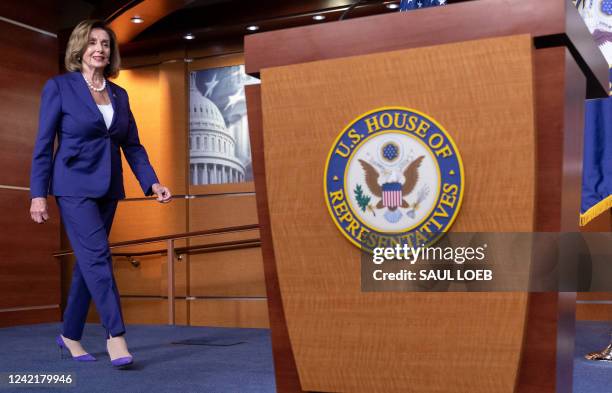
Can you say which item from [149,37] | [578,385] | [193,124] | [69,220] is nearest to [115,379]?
[69,220]

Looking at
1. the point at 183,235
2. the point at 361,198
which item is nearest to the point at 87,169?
the point at 361,198

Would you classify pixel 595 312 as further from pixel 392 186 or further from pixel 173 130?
pixel 392 186

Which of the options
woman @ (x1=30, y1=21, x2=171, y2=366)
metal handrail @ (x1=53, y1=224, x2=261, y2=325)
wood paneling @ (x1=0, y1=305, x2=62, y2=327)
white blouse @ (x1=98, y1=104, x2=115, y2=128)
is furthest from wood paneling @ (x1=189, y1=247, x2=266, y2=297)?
white blouse @ (x1=98, y1=104, x2=115, y2=128)

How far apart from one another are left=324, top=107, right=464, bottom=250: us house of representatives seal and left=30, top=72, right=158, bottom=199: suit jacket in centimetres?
182

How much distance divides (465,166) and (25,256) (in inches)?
200

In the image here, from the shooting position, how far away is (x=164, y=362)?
118 inches

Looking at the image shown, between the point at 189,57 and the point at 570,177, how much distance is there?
17.1 ft

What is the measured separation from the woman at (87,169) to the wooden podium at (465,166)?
1584 mm

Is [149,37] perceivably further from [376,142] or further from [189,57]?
[376,142]

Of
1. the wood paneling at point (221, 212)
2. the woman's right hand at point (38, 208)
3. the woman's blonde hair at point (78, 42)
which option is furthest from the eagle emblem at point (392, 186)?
the wood paneling at point (221, 212)

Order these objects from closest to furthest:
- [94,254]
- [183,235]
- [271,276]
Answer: [271,276]
[94,254]
[183,235]

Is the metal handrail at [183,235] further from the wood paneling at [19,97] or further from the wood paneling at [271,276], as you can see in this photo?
the wood paneling at [271,276]

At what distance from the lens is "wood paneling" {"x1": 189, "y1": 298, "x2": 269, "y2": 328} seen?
5.73 metres

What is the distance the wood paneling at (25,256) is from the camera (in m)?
5.41
